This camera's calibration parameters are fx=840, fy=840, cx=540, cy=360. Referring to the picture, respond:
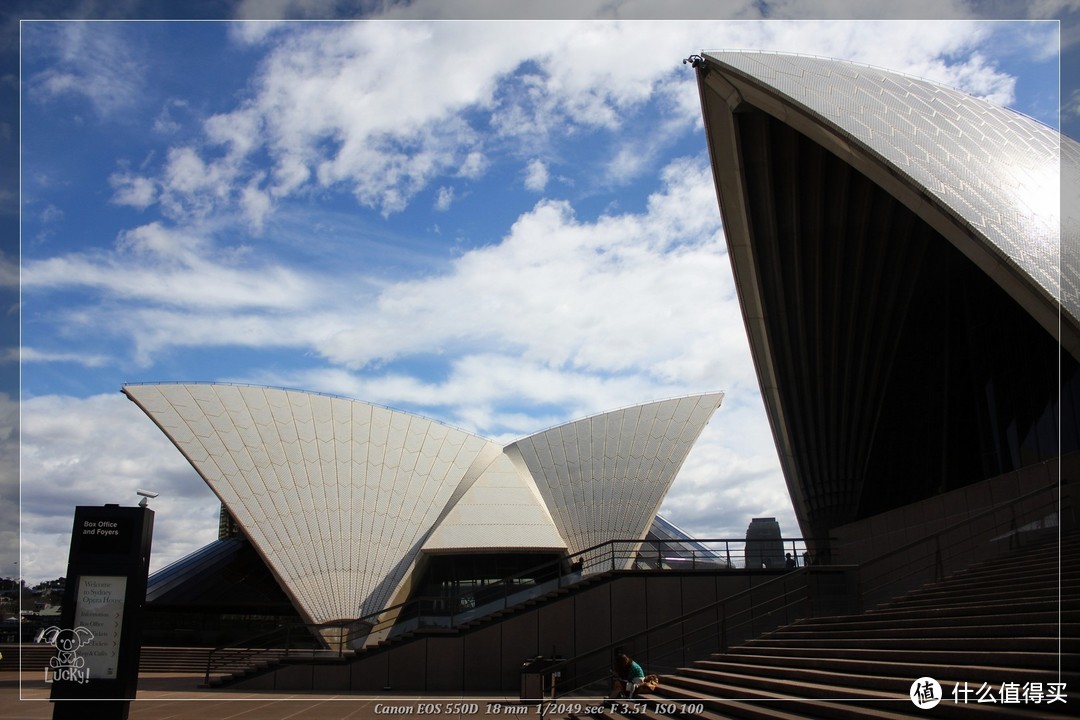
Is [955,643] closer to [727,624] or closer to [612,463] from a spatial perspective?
[727,624]

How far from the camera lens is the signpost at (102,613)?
10109 mm

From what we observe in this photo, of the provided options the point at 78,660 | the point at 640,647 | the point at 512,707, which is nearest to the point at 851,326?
the point at 640,647

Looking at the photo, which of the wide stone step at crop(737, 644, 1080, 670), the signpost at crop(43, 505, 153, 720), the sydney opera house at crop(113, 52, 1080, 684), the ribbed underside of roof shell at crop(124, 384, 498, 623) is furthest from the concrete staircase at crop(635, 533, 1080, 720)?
the ribbed underside of roof shell at crop(124, 384, 498, 623)

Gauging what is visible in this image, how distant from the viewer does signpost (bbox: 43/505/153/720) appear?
10.1 metres

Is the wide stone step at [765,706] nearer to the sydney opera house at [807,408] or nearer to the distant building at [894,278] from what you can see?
the sydney opera house at [807,408]

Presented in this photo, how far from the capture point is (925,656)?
8711 millimetres

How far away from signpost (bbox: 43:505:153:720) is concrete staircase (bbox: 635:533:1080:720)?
21.5ft

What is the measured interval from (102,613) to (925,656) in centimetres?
969

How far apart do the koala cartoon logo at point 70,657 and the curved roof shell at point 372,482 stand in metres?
13.7

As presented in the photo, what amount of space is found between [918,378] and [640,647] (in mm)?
12000

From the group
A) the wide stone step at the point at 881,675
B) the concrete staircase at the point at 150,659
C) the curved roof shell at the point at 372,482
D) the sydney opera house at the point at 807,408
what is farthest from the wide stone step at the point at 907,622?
the concrete staircase at the point at 150,659

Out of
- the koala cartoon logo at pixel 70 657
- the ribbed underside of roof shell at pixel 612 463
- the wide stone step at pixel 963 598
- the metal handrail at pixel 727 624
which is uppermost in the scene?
the ribbed underside of roof shell at pixel 612 463

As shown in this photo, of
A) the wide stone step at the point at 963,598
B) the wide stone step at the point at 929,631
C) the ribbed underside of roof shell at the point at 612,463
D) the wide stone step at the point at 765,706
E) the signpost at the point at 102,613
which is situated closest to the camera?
the wide stone step at the point at 765,706

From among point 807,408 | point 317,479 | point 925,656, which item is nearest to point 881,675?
point 925,656
